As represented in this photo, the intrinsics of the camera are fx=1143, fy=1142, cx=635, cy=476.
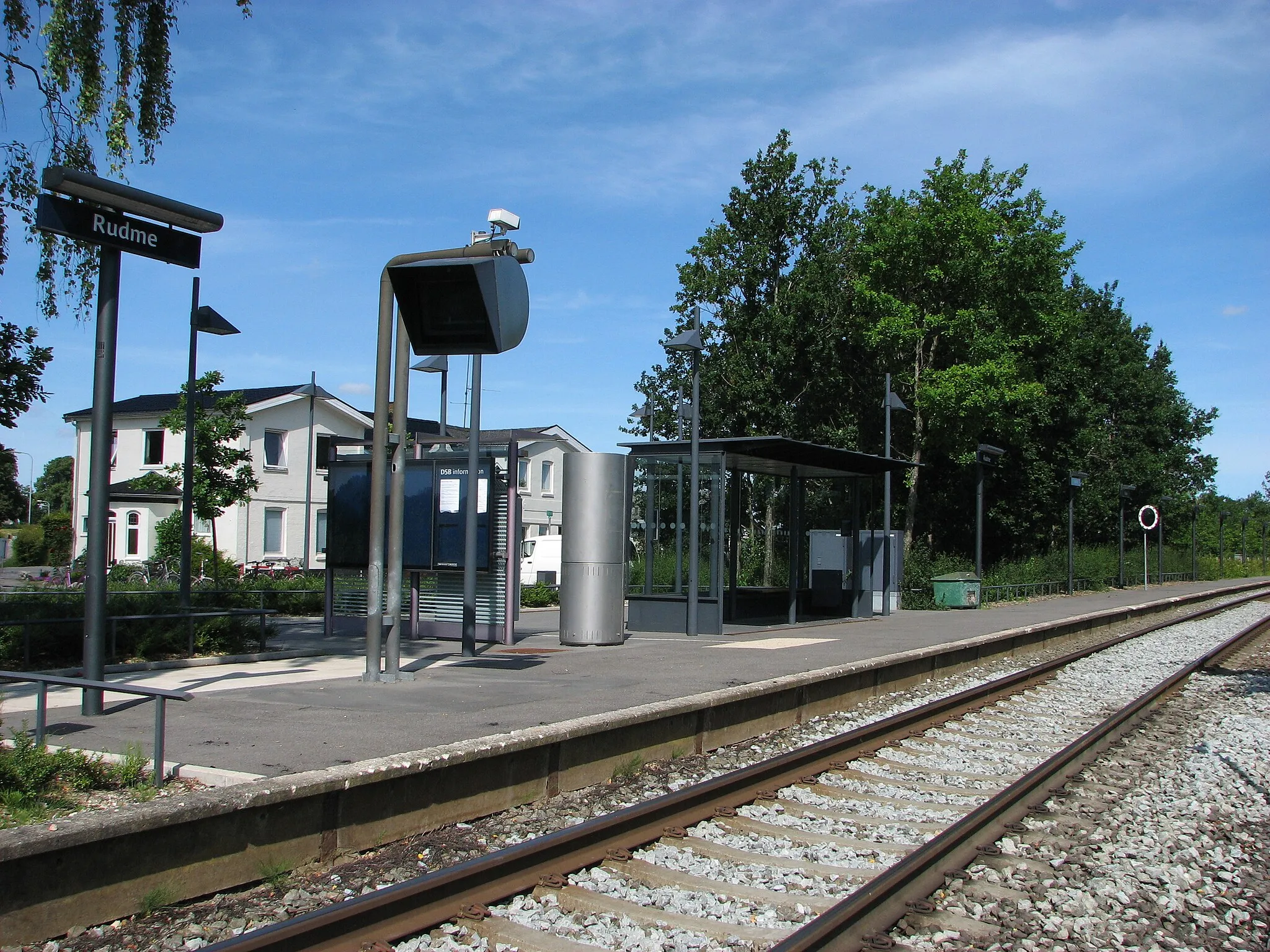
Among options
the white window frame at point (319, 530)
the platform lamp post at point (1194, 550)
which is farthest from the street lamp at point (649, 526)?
the platform lamp post at point (1194, 550)

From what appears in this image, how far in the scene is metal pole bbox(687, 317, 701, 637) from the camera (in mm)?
17344

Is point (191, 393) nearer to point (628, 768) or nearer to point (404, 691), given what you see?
point (404, 691)

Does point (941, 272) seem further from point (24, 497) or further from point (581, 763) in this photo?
point (24, 497)

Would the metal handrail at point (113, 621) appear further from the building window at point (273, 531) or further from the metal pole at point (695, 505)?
the building window at point (273, 531)

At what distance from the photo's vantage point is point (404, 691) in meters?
9.95

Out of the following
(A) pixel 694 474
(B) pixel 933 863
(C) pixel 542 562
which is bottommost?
(B) pixel 933 863

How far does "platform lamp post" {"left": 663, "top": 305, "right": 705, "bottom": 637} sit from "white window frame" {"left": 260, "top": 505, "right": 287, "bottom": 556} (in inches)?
1137

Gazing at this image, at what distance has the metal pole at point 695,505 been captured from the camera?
1734cm

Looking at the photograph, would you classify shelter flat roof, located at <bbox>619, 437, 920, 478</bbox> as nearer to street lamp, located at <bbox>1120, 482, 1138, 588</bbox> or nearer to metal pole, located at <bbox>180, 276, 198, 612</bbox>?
metal pole, located at <bbox>180, 276, 198, 612</bbox>

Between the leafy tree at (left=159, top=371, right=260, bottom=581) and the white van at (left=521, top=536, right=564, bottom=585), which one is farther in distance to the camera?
the white van at (left=521, top=536, right=564, bottom=585)

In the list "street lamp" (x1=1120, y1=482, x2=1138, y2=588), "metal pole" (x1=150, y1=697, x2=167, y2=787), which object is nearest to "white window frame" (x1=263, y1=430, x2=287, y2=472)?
"street lamp" (x1=1120, y1=482, x2=1138, y2=588)

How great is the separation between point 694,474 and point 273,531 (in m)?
30.1

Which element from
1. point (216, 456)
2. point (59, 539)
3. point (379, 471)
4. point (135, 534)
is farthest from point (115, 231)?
point (59, 539)

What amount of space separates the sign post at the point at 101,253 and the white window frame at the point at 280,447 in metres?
37.1
